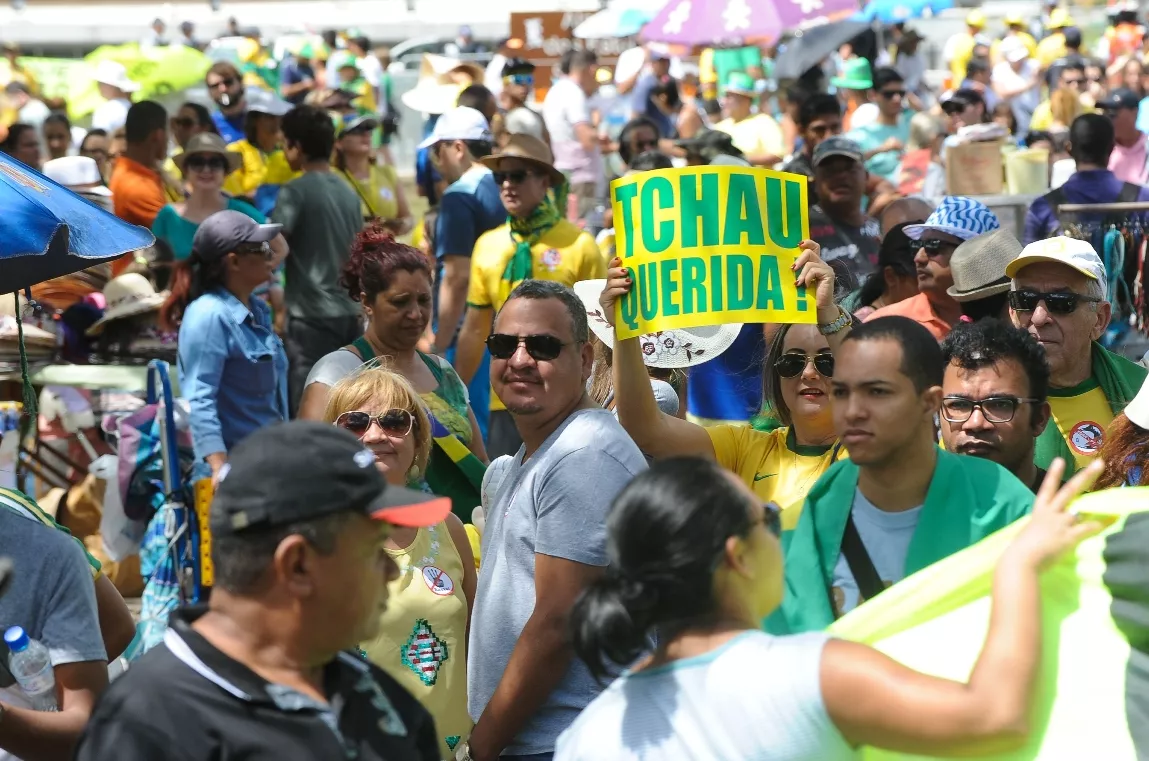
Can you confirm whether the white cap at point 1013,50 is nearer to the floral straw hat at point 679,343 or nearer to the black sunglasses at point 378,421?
the floral straw hat at point 679,343

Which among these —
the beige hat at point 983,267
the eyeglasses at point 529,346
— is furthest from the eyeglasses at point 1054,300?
the eyeglasses at point 529,346

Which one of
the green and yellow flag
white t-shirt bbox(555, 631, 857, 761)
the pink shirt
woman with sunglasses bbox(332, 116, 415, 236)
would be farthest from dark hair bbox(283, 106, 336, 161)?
white t-shirt bbox(555, 631, 857, 761)

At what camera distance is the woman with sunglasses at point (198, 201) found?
911 centimetres

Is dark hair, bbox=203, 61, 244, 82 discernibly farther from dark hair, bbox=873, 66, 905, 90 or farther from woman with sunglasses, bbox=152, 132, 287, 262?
dark hair, bbox=873, 66, 905, 90

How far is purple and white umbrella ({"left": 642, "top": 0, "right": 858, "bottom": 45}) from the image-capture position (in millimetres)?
14789

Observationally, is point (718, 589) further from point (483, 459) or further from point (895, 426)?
point (483, 459)

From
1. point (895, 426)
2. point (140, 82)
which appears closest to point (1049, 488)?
point (895, 426)

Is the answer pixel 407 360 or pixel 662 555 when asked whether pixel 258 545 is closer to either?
pixel 662 555

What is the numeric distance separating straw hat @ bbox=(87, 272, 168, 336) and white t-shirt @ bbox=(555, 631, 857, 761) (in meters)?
5.91

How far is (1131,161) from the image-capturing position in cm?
1202

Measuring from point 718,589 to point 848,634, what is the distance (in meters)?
0.46

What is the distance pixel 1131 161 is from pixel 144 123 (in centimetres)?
718

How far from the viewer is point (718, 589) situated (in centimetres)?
248

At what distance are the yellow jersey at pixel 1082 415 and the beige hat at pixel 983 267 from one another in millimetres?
837
